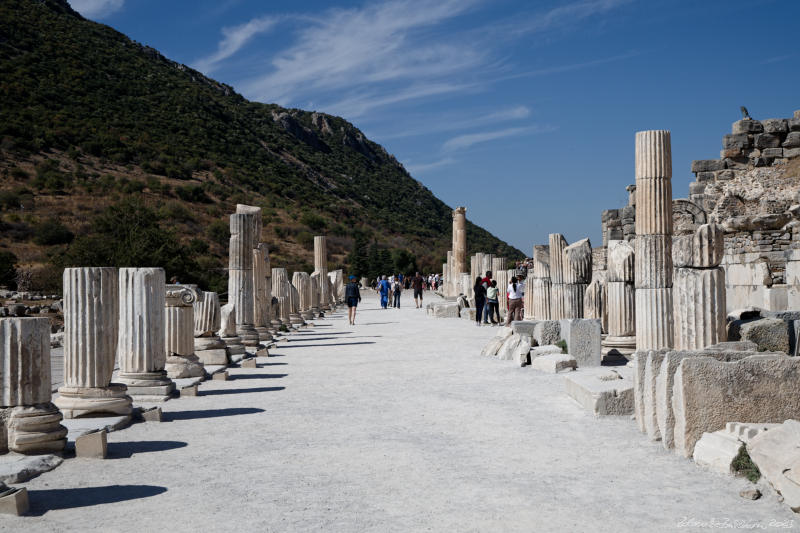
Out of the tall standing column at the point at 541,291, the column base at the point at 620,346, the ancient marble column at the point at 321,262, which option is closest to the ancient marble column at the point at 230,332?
the column base at the point at 620,346

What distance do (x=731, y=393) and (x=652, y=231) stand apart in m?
5.21

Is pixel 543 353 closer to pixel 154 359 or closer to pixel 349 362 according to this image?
pixel 349 362

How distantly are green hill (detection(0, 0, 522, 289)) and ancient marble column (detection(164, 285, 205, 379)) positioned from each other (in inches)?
798

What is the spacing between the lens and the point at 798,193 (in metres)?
20.3

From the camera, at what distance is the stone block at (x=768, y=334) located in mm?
9438

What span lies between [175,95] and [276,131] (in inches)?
671

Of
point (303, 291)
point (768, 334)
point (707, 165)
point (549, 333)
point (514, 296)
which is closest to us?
point (768, 334)

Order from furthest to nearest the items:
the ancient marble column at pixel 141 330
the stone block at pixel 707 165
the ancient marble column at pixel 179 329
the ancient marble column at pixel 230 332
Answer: the stone block at pixel 707 165 → the ancient marble column at pixel 230 332 → the ancient marble column at pixel 179 329 → the ancient marble column at pixel 141 330

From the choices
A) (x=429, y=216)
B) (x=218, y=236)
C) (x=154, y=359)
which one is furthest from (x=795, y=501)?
(x=429, y=216)

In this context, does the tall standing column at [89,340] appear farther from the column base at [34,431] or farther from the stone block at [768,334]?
the stone block at [768,334]

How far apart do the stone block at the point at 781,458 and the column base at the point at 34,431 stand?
5.84 m

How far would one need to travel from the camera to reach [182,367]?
39.0 feet

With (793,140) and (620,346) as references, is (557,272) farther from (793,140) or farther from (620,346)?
Result: (793,140)

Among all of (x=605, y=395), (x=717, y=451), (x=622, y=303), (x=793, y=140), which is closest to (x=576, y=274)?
(x=622, y=303)
